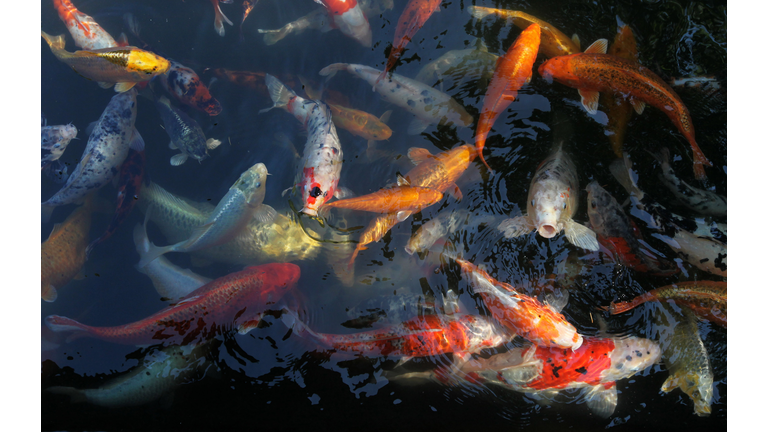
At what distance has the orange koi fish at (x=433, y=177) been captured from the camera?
2973 mm

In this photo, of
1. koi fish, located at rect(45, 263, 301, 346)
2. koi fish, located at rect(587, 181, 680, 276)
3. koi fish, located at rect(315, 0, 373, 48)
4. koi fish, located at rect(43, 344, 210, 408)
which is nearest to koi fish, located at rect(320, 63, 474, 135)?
koi fish, located at rect(315, 0, 373, 48)

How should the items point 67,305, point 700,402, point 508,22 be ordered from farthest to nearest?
point 508,22
point 67,305
point 700,402

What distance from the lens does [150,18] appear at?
326cm

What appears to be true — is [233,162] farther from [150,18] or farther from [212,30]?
[150,18]

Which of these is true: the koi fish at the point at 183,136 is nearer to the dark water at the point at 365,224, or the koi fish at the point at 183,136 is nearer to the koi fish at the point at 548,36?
the dark water at the point at 365,224

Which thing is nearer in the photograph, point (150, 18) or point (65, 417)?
point (65, 417)

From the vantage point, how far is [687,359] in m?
2.74

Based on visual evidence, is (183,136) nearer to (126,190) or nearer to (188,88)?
(188,88)

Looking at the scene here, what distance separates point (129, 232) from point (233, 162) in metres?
1.02

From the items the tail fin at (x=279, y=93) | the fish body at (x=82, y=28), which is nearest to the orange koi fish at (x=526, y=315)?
the tail fin at (x=279, y=93)

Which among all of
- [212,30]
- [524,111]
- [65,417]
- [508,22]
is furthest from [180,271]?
[508,22]

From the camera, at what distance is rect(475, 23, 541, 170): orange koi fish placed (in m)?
2.98

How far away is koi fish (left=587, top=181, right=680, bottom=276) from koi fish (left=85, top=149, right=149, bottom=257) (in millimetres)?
3736

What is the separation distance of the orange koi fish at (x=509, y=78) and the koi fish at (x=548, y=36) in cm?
8
